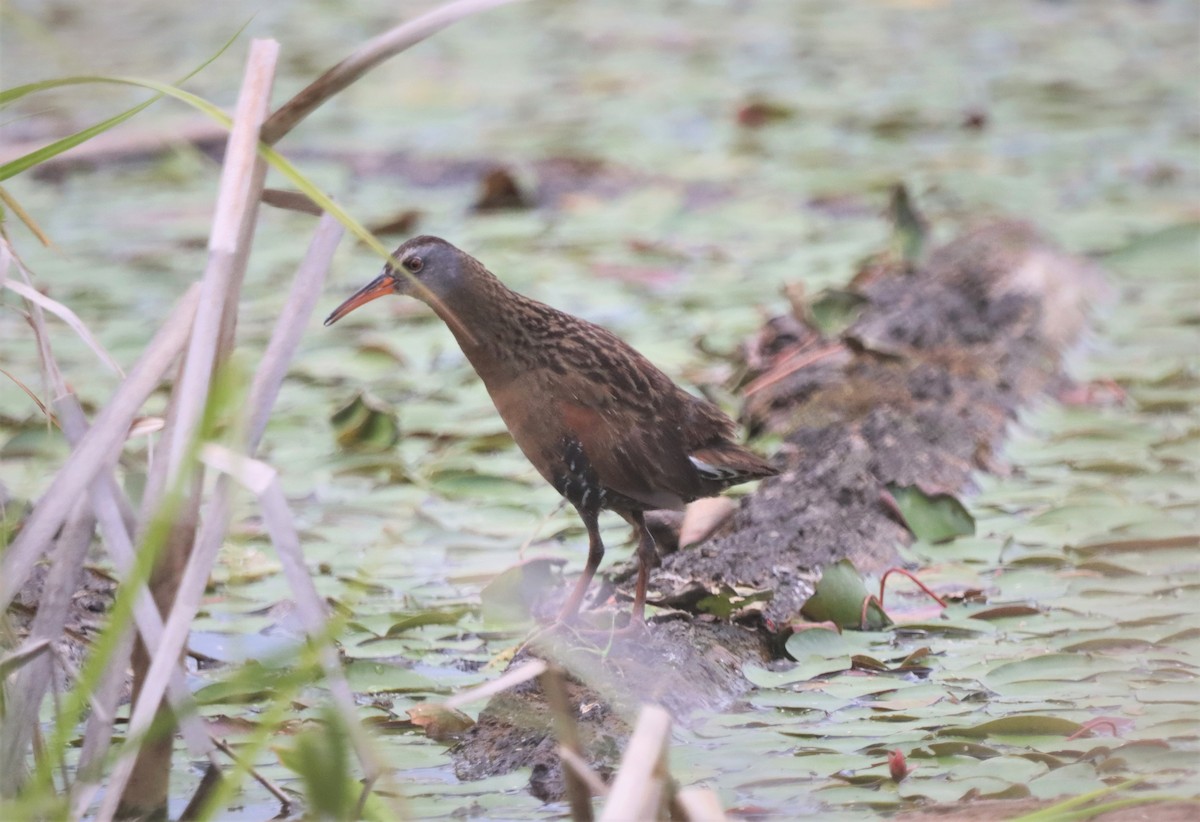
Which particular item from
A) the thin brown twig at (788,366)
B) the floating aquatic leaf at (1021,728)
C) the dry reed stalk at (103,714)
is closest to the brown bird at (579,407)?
the floating aquatic leaf at (1021,728)

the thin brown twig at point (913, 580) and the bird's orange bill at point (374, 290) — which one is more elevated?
the bird's orange bill at point (374, 290)

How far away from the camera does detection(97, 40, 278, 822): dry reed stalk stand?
2270 millimetres

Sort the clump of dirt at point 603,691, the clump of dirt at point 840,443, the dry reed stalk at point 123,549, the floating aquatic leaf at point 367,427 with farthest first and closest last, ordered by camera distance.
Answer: the floating aquatic leaf at point 367,427, the clump of dirt at point 840,443, the clump of dirt at point 603,691, the dry reed stalk at point 123,549

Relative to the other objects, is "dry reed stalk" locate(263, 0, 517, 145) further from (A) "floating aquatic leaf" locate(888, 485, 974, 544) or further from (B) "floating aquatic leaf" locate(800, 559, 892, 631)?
(A) "floating aquatic leaf" locate(888, 485, 974, 544)

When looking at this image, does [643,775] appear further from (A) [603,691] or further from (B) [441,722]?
(B) [441,722]

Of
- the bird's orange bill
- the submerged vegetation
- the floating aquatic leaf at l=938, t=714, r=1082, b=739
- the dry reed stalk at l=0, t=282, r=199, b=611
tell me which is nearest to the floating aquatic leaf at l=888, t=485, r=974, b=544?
the submerged vegetation

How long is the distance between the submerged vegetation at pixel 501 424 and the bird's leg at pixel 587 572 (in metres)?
0.18

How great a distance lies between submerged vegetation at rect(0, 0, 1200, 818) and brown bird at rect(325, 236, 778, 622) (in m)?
0.25

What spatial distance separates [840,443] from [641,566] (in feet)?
3.45

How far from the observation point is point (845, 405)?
467cm

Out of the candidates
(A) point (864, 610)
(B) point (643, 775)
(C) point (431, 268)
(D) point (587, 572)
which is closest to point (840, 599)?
(A) point (864, 610)

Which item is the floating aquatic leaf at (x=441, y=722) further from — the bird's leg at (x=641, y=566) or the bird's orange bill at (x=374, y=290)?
the bird's orange bill at (x=374, y=290)

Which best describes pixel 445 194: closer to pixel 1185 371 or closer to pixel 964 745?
pixel 1185 371

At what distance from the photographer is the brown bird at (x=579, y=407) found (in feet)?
11.3
